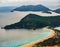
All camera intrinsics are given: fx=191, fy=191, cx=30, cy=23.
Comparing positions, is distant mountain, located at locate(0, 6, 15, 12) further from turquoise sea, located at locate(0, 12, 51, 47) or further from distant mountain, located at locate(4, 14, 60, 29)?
distant mountain, located at locate(4, 14, 60, 29)

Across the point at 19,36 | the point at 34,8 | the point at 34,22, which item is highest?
the point at 34,8

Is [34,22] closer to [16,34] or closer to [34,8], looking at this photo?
[34,8]

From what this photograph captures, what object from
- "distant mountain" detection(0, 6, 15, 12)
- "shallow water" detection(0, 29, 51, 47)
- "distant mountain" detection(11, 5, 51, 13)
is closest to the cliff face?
"distant mountain" detection(11, 5, 51, 13)

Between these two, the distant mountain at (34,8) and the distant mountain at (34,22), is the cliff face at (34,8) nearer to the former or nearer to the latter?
the distant mountain at (34,8)

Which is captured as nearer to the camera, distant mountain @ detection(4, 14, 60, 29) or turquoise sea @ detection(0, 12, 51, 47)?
turquoise sea @ detection(0, 12, 51, 47)

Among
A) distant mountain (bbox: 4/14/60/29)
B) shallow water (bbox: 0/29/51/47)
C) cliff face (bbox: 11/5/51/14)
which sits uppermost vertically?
cliff face (bbox: 11/5/51/14)

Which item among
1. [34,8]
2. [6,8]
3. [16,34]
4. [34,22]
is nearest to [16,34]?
[16,34]

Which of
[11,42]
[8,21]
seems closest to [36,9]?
[8,21]

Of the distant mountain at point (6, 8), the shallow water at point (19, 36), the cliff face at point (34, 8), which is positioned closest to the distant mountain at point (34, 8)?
the cliff face at point (34, 8)
